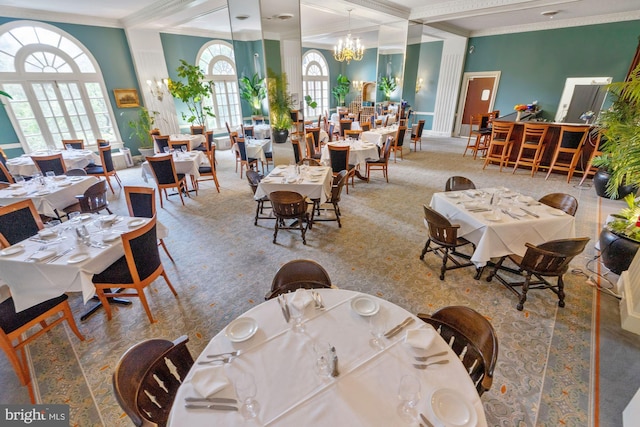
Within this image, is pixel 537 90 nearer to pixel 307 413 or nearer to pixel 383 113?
pixel 383 113

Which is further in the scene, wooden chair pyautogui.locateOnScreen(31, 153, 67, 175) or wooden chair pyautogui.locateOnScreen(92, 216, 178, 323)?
wooden chair pyautogui.locateOnScreen(31, 153, 67, 175)

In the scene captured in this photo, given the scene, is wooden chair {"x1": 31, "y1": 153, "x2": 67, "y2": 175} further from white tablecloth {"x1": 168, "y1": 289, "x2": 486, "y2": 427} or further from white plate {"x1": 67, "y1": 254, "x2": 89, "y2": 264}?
white tablecloth {"x1": 168, "y1": 289, "x2": 486, "y2": 427}

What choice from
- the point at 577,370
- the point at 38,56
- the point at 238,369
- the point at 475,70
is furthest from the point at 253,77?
the point at 475,70

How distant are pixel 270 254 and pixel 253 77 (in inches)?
153

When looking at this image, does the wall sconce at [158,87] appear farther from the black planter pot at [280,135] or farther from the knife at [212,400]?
the knife at [212,400]

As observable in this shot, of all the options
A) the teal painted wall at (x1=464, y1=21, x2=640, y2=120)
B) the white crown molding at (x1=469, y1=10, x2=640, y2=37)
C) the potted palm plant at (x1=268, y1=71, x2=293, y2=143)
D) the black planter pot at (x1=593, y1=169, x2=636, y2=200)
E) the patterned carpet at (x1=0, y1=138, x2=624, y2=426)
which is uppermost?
the white crown molding at (x1=469, y1=10, x2=640, y2=37)

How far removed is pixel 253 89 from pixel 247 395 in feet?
18.6

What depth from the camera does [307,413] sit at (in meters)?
Answer: 1.08

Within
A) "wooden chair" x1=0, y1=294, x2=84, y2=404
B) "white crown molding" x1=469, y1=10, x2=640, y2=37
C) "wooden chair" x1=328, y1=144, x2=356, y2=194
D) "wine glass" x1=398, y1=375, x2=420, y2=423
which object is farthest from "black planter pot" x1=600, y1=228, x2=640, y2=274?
"white crown molding" x1=469, y1=10, x2=640, y2=37

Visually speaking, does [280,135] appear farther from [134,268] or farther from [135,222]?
[134,268]

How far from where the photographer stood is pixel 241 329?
1447 mm

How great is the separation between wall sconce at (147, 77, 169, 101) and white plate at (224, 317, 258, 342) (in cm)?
870

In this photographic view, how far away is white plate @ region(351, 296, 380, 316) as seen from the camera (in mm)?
1541

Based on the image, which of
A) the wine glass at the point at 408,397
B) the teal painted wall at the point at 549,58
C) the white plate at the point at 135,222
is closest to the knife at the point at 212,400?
the wine glass at the point at 408,397
